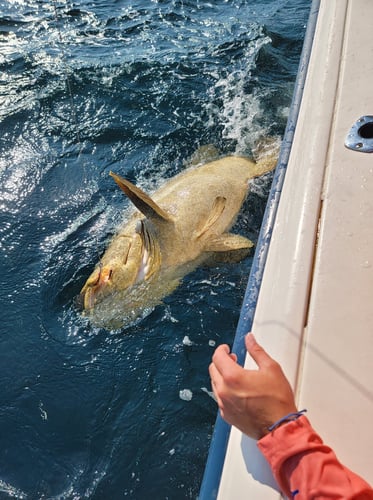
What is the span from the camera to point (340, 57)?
2.83 m

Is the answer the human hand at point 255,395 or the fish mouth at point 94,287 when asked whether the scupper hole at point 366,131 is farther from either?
the fish mouth at point 94,287

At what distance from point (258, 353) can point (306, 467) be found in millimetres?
370

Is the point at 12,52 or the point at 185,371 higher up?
the point at 12,52

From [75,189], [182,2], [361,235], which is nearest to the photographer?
[361,235]

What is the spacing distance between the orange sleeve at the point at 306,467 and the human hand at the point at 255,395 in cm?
5

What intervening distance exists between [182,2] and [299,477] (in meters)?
8.53

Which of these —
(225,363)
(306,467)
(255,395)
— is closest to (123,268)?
(225,363)

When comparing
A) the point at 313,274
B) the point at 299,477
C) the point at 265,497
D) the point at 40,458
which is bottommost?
the point at 40,458

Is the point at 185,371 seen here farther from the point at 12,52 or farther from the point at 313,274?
the point at 12,52

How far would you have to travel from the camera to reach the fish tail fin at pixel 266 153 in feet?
14.2

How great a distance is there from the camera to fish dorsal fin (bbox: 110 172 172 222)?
3201mm

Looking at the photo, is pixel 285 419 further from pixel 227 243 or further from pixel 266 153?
pixel 266 153

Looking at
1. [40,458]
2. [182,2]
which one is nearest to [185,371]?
[40,458]

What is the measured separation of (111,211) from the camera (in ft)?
13.8
